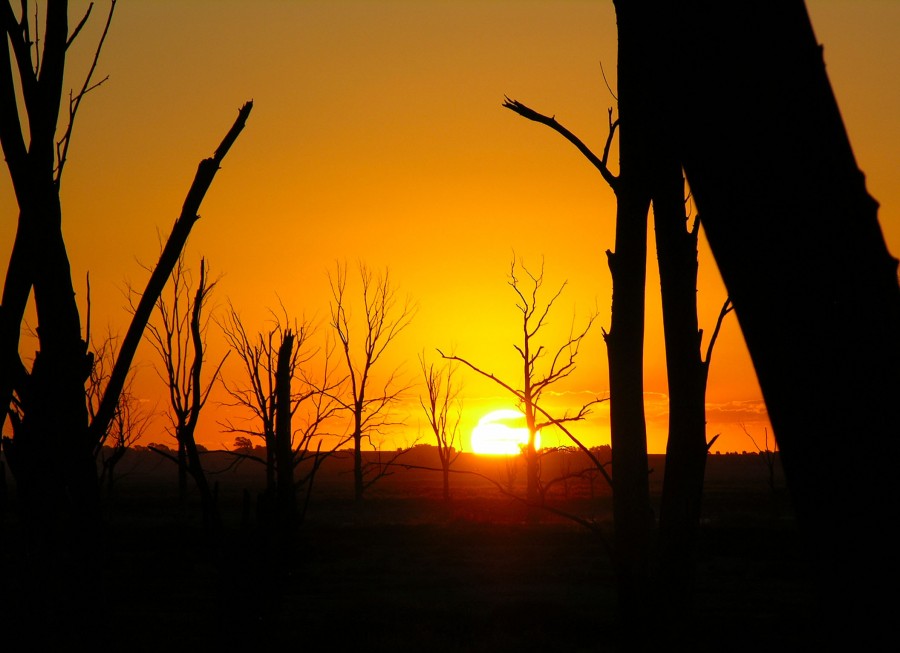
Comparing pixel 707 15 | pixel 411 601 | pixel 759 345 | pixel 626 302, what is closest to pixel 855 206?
pixel 759 345

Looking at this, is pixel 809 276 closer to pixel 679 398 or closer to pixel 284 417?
pixel 679 398

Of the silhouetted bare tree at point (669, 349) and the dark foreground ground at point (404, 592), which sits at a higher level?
the silhouetted bare tree at point (669, 349)

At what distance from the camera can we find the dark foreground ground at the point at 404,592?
684cm

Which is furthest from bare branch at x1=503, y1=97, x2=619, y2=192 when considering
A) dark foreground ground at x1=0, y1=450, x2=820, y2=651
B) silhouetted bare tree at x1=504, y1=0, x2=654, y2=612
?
dark foreground ground at x1=0, y1=450, x2=820, y2=651

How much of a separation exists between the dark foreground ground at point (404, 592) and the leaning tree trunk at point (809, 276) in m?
1.53

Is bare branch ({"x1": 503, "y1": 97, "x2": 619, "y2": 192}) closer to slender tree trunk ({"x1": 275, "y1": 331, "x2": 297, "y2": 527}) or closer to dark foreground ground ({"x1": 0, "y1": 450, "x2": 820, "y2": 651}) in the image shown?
dark foreground ground ({"x1": 0, "y1": 450, "x2": 820, "y2": 651})

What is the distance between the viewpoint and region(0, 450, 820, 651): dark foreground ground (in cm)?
684

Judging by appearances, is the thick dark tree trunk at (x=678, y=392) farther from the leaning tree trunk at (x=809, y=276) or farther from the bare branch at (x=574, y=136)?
the leaning tree trunk at (x=809, y=276)

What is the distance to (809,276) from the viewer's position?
1107 millimetres

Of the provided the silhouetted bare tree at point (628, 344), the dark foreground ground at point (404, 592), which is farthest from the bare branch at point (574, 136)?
the dark foreground ground at point (404, 592)

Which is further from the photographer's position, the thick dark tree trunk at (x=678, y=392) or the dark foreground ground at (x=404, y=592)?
the dark foreground ground at (x=404, y=592)

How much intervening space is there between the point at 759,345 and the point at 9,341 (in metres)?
1.62

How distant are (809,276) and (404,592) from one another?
1892 cm

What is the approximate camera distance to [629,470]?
4.21 meters
